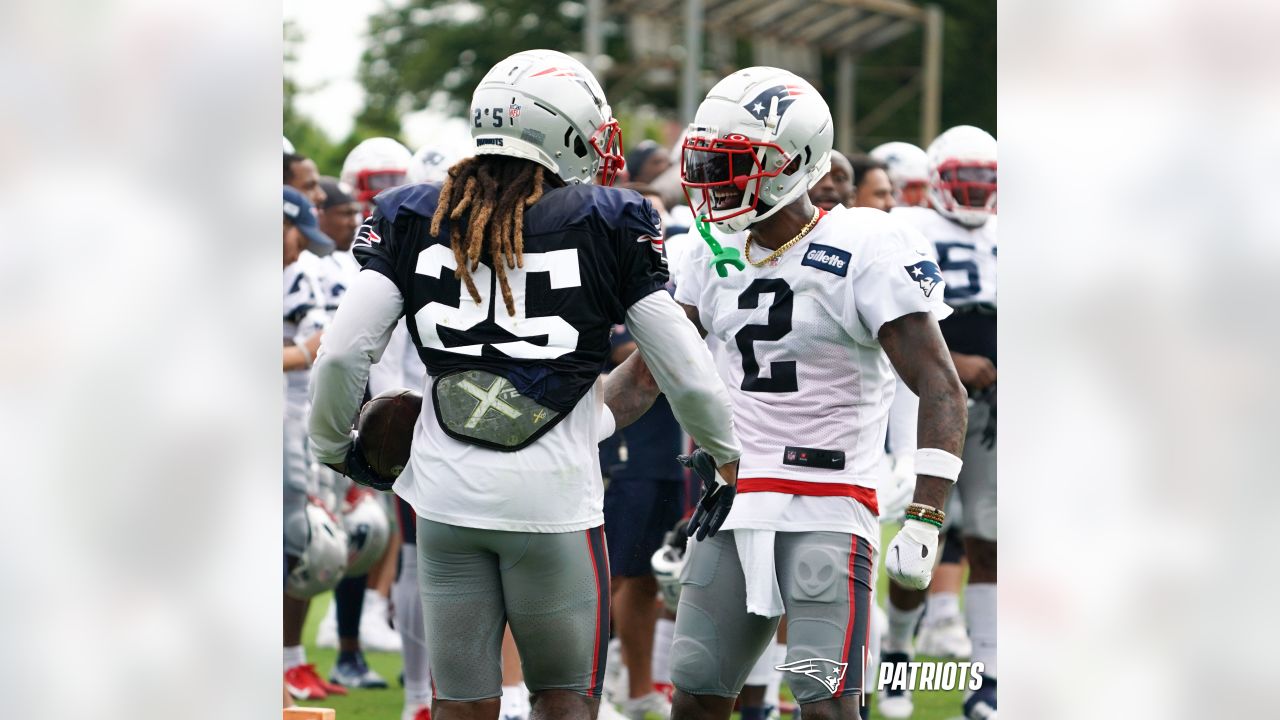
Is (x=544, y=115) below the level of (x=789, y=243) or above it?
above

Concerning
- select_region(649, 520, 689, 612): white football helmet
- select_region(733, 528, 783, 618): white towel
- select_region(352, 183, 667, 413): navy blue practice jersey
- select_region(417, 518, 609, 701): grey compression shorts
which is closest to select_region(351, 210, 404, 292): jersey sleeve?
select_region(352, 183, 667, 413): navy blue practice jersey

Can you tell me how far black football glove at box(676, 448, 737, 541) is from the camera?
171 inches

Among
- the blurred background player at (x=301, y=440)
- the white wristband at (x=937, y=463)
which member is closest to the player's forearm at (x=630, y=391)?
the white wristband at (x=937, y=463)

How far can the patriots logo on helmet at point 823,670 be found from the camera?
4141mm

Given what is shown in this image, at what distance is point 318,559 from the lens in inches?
258

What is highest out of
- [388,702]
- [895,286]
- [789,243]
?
[789,243]

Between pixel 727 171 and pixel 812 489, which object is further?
pixel 727 171

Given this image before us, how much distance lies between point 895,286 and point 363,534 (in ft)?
12.4

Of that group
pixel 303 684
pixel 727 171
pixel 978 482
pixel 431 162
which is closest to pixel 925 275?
pixel 727 171

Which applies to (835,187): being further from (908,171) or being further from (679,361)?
(679,361)
